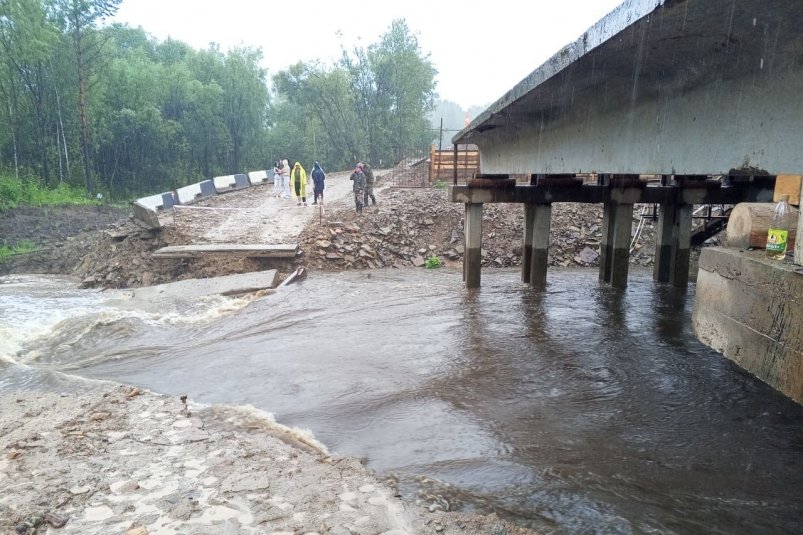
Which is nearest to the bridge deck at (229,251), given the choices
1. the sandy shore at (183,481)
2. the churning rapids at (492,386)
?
the churning rapids at (492,386)

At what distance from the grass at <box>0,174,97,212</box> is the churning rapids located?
1476 centimetres

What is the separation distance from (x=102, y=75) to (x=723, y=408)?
35823 mm

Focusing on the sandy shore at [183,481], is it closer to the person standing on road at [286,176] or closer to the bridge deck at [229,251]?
the bridge deck at [229,251]

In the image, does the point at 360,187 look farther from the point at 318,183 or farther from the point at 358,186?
the point at 318,183

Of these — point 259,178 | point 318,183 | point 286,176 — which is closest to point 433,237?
point 318,183

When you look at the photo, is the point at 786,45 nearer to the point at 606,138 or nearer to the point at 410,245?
the point at 606,138

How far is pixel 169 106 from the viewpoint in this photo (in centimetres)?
3681

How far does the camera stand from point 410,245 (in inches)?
648

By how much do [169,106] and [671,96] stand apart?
3823cm

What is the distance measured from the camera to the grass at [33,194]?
931 inches

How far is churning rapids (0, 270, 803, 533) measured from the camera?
425 centimetres

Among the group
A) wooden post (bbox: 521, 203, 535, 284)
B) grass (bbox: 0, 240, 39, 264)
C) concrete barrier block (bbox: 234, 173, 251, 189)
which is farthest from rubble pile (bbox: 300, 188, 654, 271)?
concrete barrier block (bbox: 234, 173, 251, 189)

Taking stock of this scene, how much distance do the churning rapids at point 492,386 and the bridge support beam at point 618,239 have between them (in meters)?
0.56

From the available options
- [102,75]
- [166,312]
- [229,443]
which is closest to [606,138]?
[229,443]
